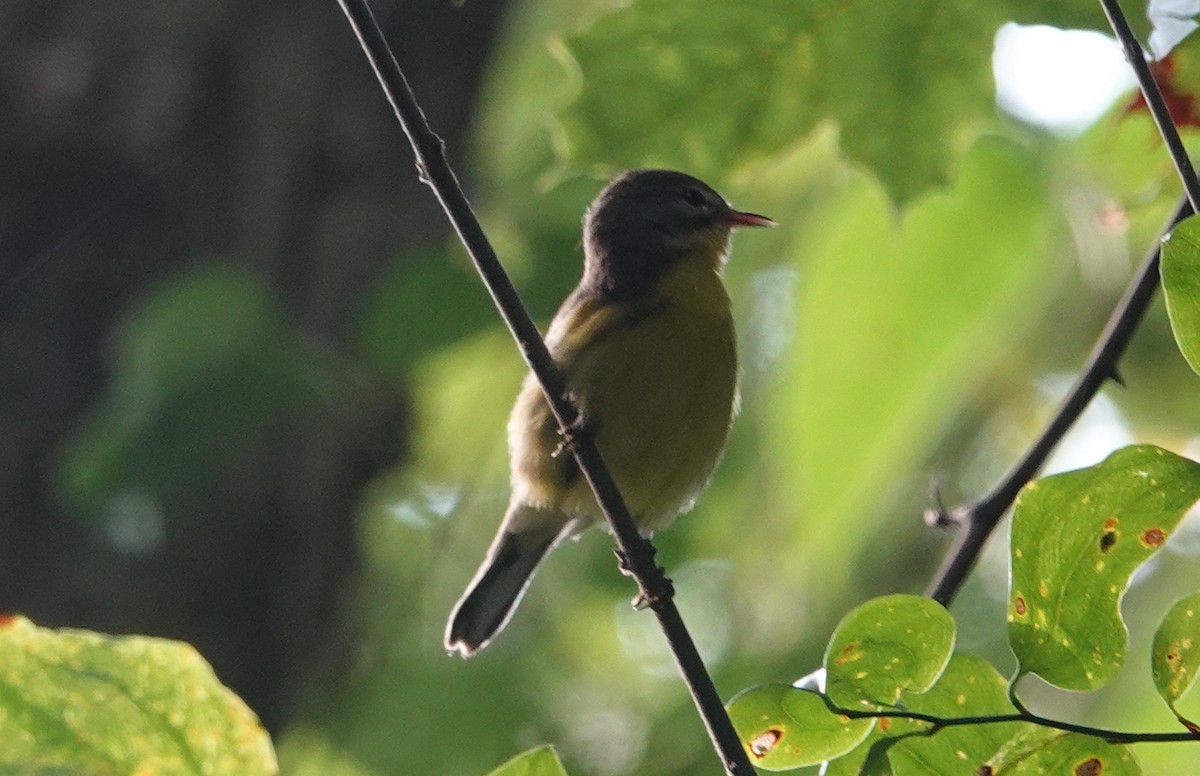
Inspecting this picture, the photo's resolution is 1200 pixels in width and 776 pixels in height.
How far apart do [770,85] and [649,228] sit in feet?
5.55

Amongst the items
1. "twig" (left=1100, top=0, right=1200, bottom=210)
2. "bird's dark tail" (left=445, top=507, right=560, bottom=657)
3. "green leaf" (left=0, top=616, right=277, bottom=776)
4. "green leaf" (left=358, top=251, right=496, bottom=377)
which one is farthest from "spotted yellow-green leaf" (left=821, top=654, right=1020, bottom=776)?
"green leaf" (left=358, top=251, right=496, bottom=377)

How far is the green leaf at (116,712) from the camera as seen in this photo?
2.03 metres

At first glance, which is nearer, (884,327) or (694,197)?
(884,327)

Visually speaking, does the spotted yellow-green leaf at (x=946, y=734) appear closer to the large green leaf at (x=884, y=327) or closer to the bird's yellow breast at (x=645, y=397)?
the large green leaf at (x=884, y=327)

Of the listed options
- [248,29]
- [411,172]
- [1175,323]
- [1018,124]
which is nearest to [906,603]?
[1175,323]

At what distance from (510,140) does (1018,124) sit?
56.0 inches

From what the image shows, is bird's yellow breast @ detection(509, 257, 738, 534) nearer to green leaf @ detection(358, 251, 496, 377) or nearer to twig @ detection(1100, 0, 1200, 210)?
green leaf @ detection(358, 251, 496, 377)

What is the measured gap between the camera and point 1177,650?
1.70 meters

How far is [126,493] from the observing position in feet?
19.1

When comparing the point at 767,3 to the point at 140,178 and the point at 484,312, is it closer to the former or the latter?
the point at 484,312

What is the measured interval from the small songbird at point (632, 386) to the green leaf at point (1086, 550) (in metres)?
2.32

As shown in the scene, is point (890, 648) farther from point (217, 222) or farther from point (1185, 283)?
point (217, 222)

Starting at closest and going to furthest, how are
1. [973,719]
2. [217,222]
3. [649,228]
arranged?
[973,719]
[649,228]
[217,222]

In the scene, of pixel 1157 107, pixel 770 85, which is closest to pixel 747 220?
pixel 770 85
